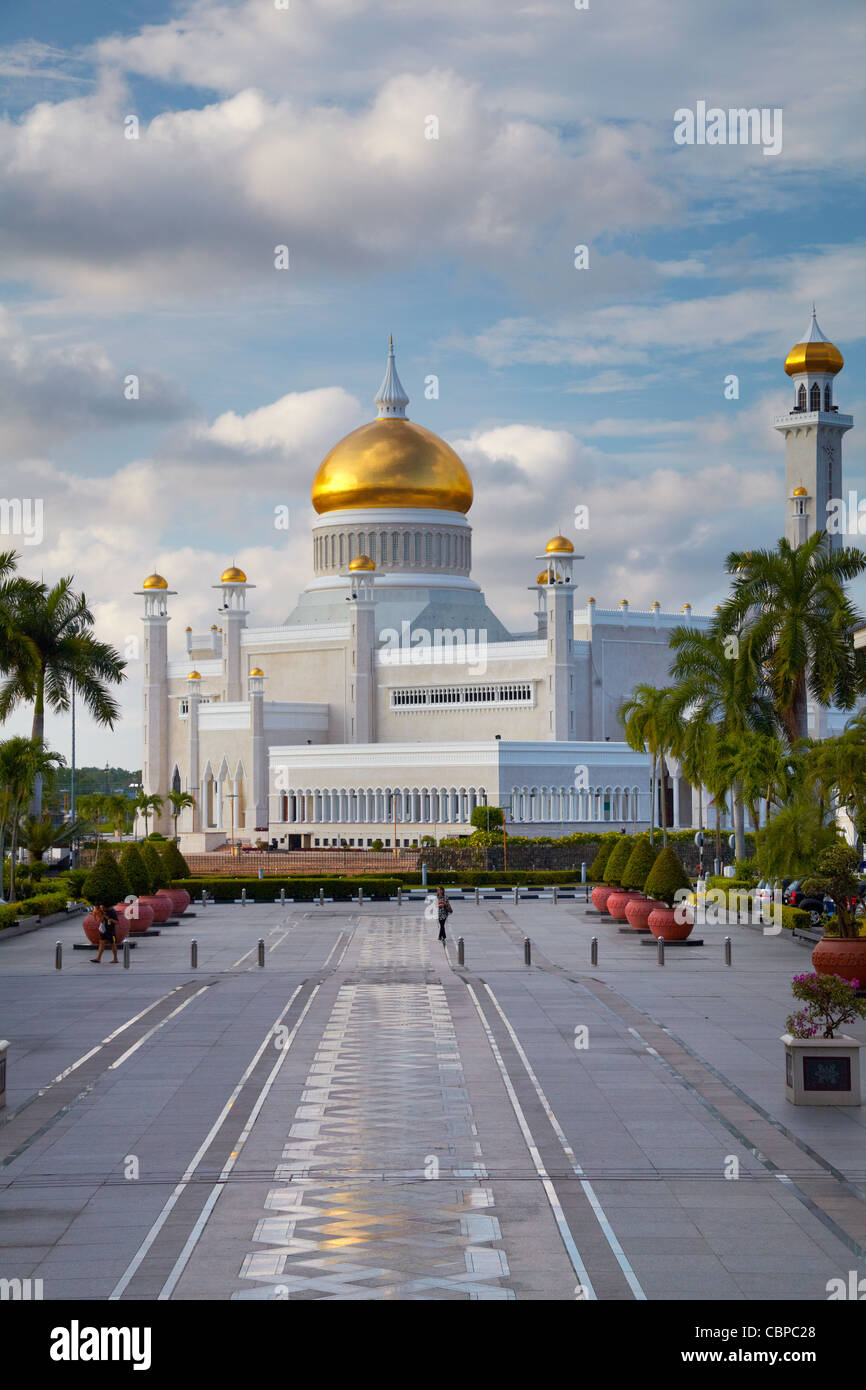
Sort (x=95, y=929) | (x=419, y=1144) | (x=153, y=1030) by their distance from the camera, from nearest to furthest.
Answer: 1. (x=419, y=1144)
2. (x=153, y=1030)
3. (x=95, y=929)

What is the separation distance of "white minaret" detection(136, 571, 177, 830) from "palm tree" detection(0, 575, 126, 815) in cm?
3766

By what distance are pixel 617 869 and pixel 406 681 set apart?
41.0 m

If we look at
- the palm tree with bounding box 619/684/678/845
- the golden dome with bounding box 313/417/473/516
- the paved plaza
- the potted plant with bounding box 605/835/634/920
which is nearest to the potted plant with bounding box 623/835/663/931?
the potted plant with bounding box 605/835/634/920

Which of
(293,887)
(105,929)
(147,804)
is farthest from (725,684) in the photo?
(147,804)

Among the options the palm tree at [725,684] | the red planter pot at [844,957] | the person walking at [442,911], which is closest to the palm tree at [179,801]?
the palm tree at [725,684]

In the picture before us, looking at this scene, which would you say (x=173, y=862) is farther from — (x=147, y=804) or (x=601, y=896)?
(x=147, y=804)

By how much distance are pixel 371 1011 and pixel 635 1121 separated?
810 centimetres

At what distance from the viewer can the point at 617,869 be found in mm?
39438

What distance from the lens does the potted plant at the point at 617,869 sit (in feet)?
128

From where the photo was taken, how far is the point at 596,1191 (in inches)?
497

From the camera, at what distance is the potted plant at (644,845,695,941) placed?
32.7 m
